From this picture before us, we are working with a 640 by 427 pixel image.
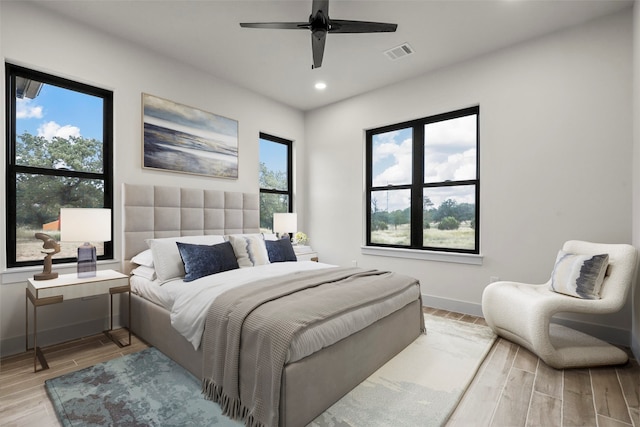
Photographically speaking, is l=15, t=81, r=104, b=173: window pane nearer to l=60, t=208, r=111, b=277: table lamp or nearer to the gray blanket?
l=60, t=208, r=111, b=277: table lamp

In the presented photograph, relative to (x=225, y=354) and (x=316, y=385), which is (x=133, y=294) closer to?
(x=225, y=354)

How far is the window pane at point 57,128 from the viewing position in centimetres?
273

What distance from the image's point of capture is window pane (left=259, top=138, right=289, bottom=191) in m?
4.81

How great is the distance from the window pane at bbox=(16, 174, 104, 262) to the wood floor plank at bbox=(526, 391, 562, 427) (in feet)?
12.9

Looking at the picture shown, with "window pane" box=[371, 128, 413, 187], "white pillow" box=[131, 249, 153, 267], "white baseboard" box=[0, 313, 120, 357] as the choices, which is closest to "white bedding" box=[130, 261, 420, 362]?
"white pillow" box=[131, 249, 153, 267]

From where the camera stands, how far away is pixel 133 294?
2.97 metres

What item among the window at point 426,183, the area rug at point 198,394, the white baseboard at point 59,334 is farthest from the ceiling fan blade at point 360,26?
the white baseboard at point 59,334

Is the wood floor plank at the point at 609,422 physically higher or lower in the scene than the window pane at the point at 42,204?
lower

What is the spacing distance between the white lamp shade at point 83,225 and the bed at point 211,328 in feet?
1.96

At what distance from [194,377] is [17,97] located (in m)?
2.91

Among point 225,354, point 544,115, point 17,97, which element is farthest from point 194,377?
point 544,115

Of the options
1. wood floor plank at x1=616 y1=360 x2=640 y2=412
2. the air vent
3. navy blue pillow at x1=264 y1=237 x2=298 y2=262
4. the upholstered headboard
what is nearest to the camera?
wood floor plank at x1=616 y1=360 x2=640 y2=412

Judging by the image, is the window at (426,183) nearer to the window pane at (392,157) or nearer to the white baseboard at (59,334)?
the window pane at (392,157)

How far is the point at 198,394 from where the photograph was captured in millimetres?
1958
